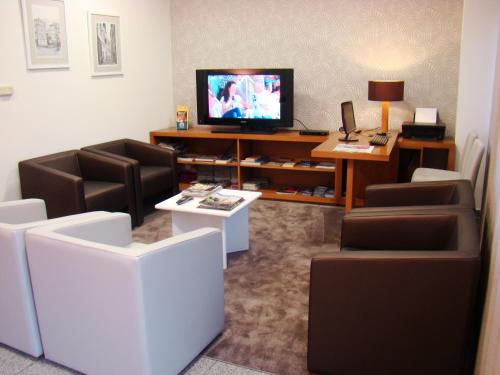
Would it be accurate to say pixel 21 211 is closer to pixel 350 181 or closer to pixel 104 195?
pixel 104 195

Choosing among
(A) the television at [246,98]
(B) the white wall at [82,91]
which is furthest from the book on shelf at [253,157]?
(B) the white wall at [82,91]

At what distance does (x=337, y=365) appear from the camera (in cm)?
225

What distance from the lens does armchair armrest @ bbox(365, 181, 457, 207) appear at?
10.6ft

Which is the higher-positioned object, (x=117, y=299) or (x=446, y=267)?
(x=446, y=267)

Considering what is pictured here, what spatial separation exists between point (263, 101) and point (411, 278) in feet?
12.0

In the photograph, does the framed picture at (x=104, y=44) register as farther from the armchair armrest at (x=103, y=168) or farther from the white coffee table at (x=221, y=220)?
the white coffee table at (x=221, y=220)

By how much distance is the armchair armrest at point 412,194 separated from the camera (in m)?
3.22

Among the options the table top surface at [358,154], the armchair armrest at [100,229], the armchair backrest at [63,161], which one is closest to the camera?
the armchair armrest at [100,229]

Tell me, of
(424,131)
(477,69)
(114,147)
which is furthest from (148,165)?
(477,69)

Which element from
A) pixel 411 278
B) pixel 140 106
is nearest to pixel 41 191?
pixel 140 106

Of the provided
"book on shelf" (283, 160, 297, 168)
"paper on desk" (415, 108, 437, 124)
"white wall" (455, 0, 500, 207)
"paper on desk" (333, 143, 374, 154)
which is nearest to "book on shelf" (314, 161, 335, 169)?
"book on shelf" (283, 160, 297, 168)

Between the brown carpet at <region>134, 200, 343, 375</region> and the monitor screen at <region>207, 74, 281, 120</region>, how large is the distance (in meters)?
1.04

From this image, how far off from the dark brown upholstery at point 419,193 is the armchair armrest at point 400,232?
1.63 ft

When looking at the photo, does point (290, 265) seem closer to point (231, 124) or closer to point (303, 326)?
point (303, 326)
